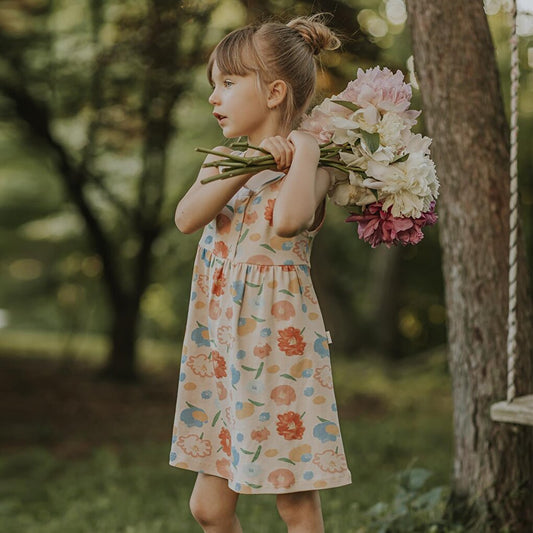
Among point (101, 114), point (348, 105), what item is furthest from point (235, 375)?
point (101, 114)

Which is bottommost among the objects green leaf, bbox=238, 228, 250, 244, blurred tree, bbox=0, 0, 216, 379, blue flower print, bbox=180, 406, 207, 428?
blue flower print, bbox=180, 406, 207, 428

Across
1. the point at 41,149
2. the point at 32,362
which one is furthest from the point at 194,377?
the point at 32,362

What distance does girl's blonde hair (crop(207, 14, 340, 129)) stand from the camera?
7.56 feet

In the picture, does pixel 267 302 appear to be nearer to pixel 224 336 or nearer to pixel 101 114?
pixel 224 336

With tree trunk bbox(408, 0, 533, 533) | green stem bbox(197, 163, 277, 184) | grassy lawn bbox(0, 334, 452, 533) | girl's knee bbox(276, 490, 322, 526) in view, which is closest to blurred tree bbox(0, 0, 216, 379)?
grassy lawn bbox(0, 334, 452, 533)

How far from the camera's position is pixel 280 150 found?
7.12 ft

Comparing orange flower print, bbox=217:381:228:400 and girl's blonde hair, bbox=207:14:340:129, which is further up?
girl's blonde hair, bbox=207:14:340:129

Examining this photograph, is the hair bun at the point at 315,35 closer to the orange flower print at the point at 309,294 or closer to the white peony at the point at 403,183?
the white peony at the point at 403,183

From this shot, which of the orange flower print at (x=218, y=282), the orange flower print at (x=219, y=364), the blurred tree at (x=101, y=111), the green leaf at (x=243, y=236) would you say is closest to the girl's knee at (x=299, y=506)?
the orange flower print at (x=219, y=364)

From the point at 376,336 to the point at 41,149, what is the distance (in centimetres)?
537

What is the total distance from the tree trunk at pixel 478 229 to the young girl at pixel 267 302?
132 centimetres

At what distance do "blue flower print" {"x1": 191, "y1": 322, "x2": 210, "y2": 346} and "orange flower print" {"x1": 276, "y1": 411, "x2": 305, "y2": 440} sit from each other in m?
0.35

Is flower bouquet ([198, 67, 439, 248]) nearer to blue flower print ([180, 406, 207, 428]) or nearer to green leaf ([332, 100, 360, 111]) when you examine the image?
green leaf ([332, 100, 360, 111])

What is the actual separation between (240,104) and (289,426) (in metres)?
0.90
